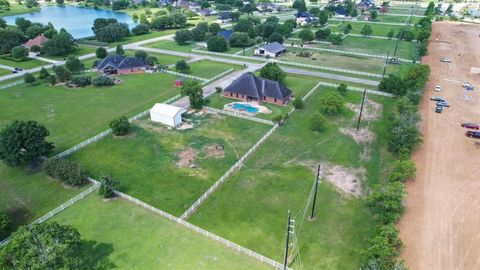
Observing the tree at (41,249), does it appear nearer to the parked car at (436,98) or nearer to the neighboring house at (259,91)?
the neighboring house at (259,91)

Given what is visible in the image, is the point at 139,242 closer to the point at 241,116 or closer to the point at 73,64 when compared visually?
the point at 241,116

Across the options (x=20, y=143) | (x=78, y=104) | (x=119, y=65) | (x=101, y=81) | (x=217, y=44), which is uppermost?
(x=217, y=44)

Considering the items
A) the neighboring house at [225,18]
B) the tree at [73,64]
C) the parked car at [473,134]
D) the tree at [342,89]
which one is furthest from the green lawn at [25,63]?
the parked car at [473,134]

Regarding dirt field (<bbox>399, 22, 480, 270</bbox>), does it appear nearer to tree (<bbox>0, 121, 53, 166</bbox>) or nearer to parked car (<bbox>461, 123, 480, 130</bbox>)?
parked car (<bbox>461, 123, 480, 130</bbox>)

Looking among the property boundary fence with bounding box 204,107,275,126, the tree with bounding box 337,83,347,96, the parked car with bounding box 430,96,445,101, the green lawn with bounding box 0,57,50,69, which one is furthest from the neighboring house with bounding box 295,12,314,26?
the green lawn with bounding box 0,57,50,69

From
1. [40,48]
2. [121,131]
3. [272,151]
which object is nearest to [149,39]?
[40,48]

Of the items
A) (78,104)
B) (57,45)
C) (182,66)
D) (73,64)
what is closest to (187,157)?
(78,104)
